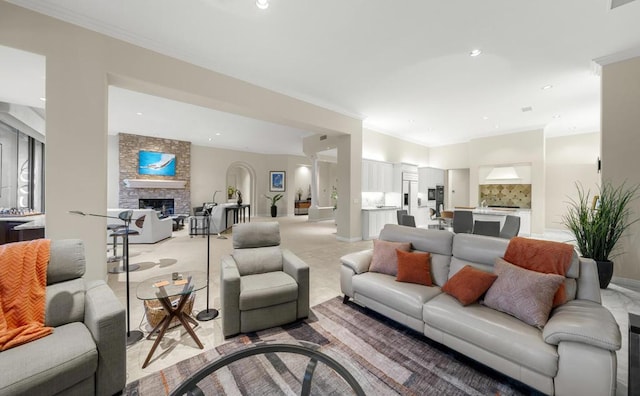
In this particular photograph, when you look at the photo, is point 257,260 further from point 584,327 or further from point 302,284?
point 584,327

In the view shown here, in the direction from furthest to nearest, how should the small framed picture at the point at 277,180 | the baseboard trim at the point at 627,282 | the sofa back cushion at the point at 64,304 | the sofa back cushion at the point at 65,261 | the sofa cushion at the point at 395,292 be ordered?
the small framed picture at the point at 277,180, the baseboard trim at the point at 627,282, the sofa cushion at the point at 395,292, the sofa back cushion at the point at 65,261, the sofa back cushion at the point at 64,304

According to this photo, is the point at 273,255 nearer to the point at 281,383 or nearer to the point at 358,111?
the point at 281,383

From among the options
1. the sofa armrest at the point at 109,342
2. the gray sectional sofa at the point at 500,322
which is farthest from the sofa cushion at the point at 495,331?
the sofa armrest at the point at 109,342

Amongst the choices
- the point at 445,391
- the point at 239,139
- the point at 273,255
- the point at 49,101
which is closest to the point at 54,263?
the point at 273,255

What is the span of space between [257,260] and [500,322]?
7.34 feet

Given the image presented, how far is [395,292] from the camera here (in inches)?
91.0

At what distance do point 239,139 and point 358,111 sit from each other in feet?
17.9

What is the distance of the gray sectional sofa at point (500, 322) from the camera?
53.6 inches

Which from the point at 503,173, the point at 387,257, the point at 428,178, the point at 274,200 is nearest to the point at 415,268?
the point at 387,257

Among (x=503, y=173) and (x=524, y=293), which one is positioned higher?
(x=503, y=173)

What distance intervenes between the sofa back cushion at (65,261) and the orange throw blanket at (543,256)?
3572mm

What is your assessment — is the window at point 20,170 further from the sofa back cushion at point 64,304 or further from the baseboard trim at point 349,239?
the baseboard trim at point 349,239

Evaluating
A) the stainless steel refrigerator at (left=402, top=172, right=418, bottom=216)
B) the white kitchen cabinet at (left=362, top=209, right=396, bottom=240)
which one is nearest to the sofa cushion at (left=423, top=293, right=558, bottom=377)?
the white kitchen cabinet at (left=362, top=209, right=396, bottom=240)

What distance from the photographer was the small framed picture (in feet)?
42.3
